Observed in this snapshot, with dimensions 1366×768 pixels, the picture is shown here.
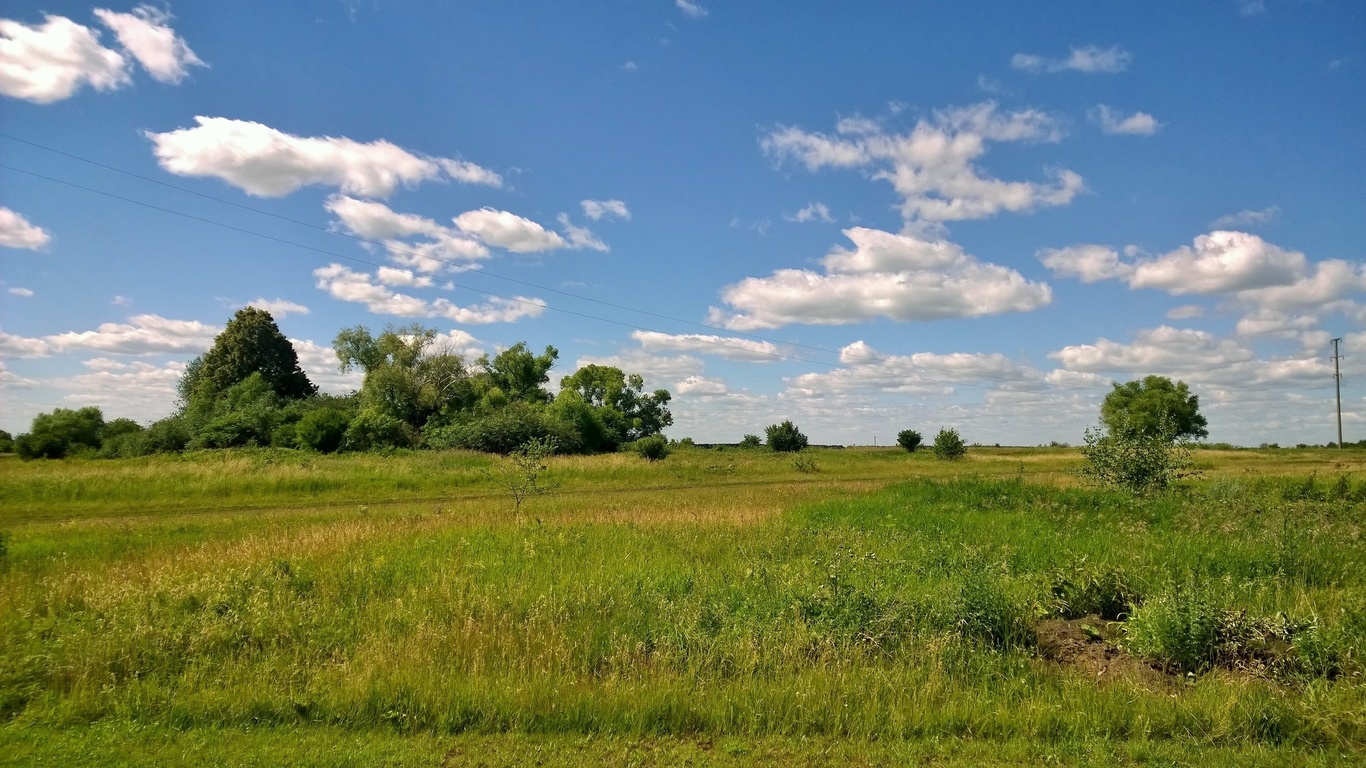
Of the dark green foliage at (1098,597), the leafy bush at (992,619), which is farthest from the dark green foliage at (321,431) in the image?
the dark green foliage at (1098,597)

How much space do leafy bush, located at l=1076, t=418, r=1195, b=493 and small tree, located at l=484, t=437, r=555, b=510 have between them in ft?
63.3

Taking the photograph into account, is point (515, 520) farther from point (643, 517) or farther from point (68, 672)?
point (68, 672)

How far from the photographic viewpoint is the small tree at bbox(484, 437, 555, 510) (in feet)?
79.6

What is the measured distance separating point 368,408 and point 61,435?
2250 centimetres

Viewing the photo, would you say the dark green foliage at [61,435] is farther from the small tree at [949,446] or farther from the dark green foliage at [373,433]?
the small tree at [949,446]

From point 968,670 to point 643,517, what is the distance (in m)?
11.7

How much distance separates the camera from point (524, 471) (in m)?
32.5

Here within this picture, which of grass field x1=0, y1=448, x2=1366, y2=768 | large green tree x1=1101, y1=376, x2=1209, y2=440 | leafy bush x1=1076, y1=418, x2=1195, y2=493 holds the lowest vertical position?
grass field x1=0, y1=448, x2=1366, y2=768

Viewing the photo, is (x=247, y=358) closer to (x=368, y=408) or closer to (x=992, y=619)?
(x=368, y=408)

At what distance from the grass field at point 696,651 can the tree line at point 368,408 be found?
34.6m

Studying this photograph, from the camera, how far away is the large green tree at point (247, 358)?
72188 millimetres

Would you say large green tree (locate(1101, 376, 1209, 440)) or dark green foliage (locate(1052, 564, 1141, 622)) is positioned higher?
large green tree (locate(1101, 376, 1209, 440))

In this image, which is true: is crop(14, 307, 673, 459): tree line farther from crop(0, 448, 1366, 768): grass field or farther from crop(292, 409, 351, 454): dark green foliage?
crop(0, 448, 1366, 768): grass field

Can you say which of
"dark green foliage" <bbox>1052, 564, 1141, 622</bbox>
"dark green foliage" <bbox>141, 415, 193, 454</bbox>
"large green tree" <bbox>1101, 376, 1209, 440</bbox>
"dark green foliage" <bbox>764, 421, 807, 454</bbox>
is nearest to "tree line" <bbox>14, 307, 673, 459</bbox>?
"dark green foliage" <bbox>141, 415, 193, 454</bbox>
